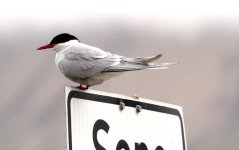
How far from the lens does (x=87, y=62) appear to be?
21.9ft

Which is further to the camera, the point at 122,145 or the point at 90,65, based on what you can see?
the point at 90,65

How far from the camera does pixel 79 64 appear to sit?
6688 mm

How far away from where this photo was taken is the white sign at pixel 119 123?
5.34m

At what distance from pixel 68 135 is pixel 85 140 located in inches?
5.6

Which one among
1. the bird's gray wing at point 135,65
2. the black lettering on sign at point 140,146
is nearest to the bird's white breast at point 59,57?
the bird's gray wing at point 135,65

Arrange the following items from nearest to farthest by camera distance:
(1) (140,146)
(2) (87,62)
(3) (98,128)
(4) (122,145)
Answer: (3) (98,128), (4) (122,145), (1) (140,146), (2) (87,62)

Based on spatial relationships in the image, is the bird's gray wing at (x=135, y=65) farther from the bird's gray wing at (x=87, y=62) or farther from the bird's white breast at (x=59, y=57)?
the bird's white breast at (x=59, y=57)

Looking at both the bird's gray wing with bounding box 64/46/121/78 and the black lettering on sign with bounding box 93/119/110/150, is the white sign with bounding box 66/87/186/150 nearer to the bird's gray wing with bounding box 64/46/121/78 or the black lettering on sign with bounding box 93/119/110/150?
the black lettering on sign with bounding box 93/119/110/150

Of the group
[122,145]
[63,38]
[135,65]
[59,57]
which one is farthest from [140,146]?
[63,38]

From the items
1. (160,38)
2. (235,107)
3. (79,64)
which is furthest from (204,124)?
(79,64)

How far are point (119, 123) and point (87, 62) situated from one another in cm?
114

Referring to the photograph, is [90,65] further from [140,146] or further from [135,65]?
[140,146]

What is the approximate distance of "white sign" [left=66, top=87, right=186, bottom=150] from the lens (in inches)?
210

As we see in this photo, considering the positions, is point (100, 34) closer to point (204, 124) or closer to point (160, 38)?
point (160, 38)
